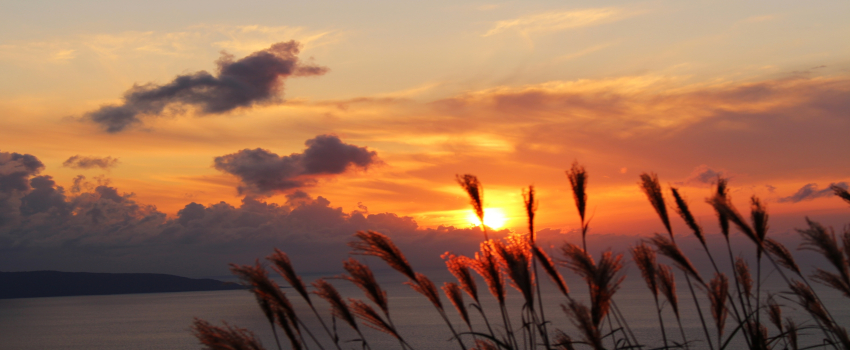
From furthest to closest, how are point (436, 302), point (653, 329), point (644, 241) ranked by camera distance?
point (653, 329) → point (644, 241) → point (436, 302)

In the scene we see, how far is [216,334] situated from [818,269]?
15.2 feet

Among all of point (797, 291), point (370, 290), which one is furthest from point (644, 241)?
point (370, 290)

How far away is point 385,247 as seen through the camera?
Answer: 344 centimetres

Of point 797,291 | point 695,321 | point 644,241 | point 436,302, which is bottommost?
point 695,321

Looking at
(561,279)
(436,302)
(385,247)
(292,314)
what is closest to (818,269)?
(561,279)

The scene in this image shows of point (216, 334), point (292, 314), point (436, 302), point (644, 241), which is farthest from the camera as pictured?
point (644, 241)

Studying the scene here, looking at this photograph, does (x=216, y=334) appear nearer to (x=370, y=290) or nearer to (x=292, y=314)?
(x=292, y=314)

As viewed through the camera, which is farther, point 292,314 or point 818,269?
point 818,269

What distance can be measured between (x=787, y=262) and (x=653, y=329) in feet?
325

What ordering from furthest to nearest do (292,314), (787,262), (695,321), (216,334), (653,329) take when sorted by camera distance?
(695,321), (653,329), (787,262), (292,314), (216,334)

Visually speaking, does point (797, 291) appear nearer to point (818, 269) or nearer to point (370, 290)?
point (818, 269)

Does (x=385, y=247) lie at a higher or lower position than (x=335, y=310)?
higher

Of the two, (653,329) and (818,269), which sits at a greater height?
(818,269)

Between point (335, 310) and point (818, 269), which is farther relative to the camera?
point (818, 269)
